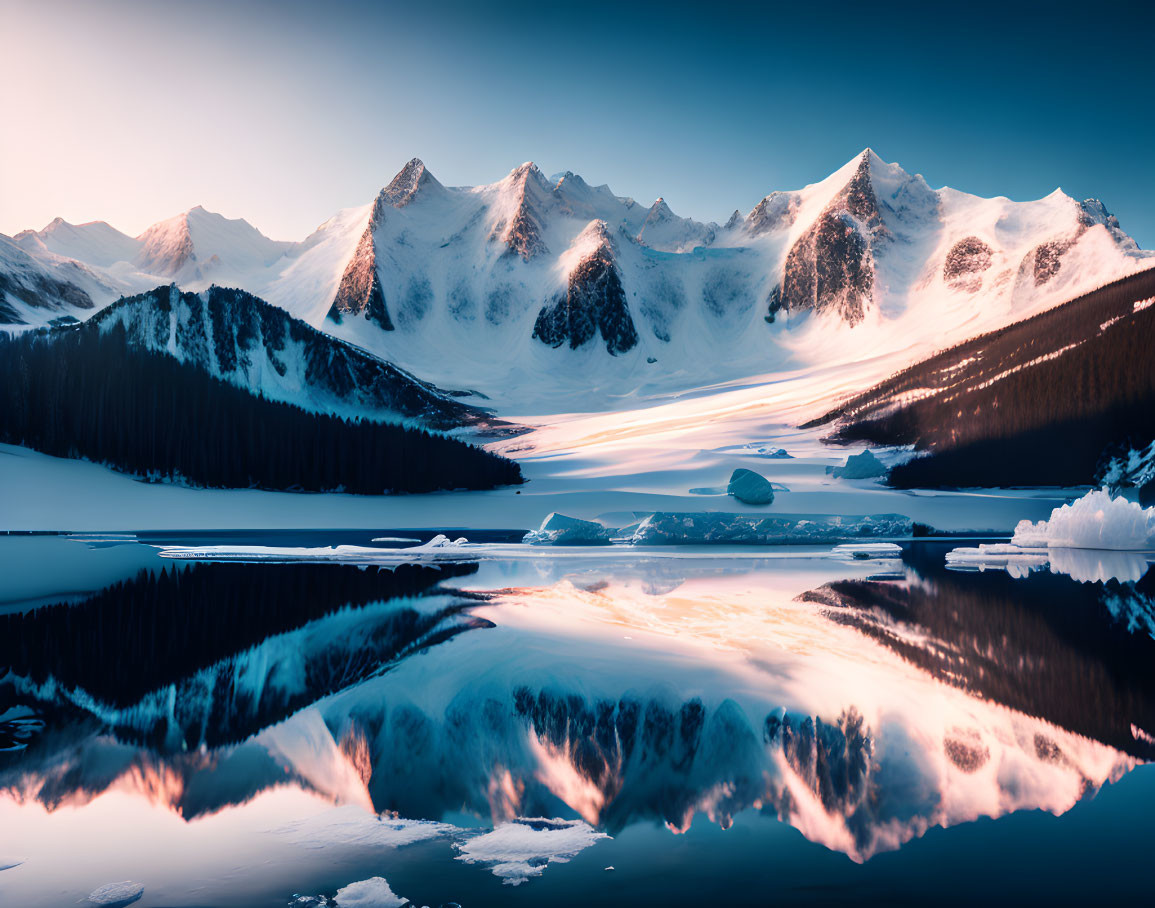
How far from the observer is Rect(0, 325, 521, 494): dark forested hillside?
59.1m

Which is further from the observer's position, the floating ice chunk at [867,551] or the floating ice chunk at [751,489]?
the floating ice chunk at [751,489]

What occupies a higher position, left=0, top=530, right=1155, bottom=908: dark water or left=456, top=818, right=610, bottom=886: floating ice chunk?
left=0, top=530, right=1155, bottom=908: dark water

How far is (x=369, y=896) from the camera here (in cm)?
550

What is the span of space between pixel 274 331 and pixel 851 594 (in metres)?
115

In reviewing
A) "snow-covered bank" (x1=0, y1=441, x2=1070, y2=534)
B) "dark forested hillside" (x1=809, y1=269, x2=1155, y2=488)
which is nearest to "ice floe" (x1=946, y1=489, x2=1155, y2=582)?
"snow-covered bank" (x1=0, y1=441, x2=1070, y2=534)

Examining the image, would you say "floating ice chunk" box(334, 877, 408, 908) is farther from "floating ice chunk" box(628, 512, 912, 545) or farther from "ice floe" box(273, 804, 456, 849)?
"floating ice chunk" box(628, 512, 912, 545)

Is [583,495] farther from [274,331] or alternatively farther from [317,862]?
[274,331]

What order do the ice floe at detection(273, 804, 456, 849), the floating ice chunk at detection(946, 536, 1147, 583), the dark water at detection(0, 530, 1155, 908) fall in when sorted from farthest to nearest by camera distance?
the floating ice chunk at detection(946, 536, 1147, 583)
the ice floe at detection(273, 804, 456, 849)
the dark water at detection(0, 530, 1155, 908)

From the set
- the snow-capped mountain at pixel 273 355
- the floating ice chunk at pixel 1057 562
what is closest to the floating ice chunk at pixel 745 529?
the floating ice chunk at pixel 1057 562

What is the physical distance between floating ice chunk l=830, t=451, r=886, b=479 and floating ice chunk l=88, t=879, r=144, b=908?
214 ft

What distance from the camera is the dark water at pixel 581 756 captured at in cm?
585

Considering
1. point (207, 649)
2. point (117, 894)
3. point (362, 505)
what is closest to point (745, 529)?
point (362, 505)

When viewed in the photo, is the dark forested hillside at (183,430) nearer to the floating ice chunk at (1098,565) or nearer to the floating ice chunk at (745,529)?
the floating ice chunk at (745,529)

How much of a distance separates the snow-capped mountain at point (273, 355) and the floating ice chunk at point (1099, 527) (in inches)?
2869
